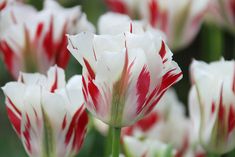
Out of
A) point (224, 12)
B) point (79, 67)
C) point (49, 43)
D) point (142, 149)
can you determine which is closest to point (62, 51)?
point (49, 43)

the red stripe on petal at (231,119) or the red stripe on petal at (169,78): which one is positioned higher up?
the red stripe on petal at (169,78)

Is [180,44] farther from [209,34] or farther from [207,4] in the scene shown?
[209,34]

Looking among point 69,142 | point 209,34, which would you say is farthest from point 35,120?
point 209,34

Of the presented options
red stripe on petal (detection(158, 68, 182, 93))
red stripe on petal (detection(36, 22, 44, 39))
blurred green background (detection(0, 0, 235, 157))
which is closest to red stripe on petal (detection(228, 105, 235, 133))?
red stripe on petal (detection(158, 68, 182, 93))

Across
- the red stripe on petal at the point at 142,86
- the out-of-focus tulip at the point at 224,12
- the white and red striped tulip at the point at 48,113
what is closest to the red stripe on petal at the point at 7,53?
the white and red striped tulip at the point at 48,113

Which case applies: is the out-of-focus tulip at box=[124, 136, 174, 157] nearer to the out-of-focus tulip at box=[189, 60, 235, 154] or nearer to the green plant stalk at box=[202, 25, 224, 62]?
the out-of-focus tulip at box=[189, 60, 235, 154]

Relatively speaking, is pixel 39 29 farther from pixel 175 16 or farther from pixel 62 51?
pixel 175 16

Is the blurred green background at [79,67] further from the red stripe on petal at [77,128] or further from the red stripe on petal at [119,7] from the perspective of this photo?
the red stripe on petal at [77,128]

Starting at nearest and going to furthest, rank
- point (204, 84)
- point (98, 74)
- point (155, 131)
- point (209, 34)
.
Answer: point (98, 74) → point (204, 84) → point (155, 131) → point (209, 34)
